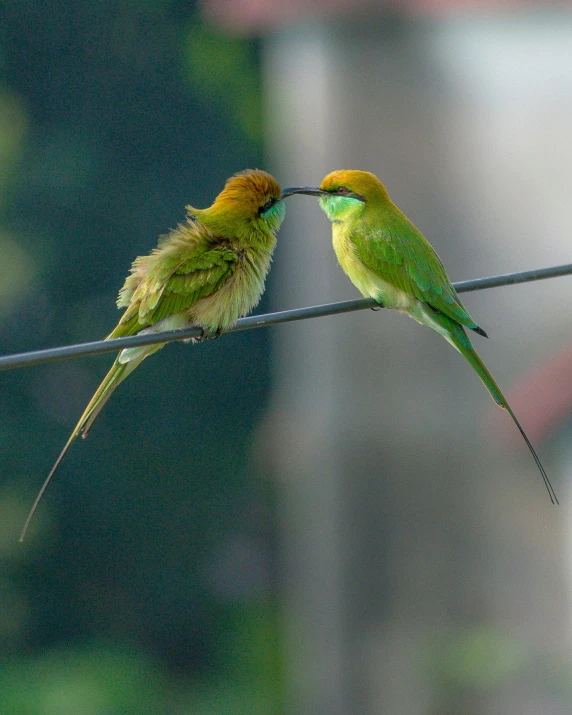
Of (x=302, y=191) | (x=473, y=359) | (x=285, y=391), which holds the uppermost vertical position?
(x=302, y=191)

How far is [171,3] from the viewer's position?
806 centimetres

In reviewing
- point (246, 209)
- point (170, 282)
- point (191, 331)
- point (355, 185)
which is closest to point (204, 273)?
point (170, 282)

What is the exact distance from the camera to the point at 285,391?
311 inches

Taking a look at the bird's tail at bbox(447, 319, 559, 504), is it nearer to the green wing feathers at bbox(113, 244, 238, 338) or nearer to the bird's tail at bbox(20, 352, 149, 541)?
the green wing feathers at bbox(113, 244, 238, 338)

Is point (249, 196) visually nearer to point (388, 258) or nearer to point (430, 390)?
point (388, 258)

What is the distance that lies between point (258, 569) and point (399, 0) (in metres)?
3.91

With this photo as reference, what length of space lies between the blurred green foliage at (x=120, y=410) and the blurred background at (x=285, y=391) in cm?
2

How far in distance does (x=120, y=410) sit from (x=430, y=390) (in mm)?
2006

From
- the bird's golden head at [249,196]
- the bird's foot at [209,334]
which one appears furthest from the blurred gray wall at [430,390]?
the bird's foot at [209,334]

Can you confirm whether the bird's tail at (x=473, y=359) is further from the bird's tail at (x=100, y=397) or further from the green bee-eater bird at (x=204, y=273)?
the bird's tail at (x=100, y=397)

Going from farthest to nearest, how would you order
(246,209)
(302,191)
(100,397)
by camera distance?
(302,191)
(246,209)
(100,397)

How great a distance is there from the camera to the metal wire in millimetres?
1428

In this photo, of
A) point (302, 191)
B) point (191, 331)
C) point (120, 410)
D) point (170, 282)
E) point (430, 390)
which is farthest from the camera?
point (120, 410)

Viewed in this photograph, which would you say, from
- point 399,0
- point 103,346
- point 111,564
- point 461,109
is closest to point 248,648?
point 111,564
